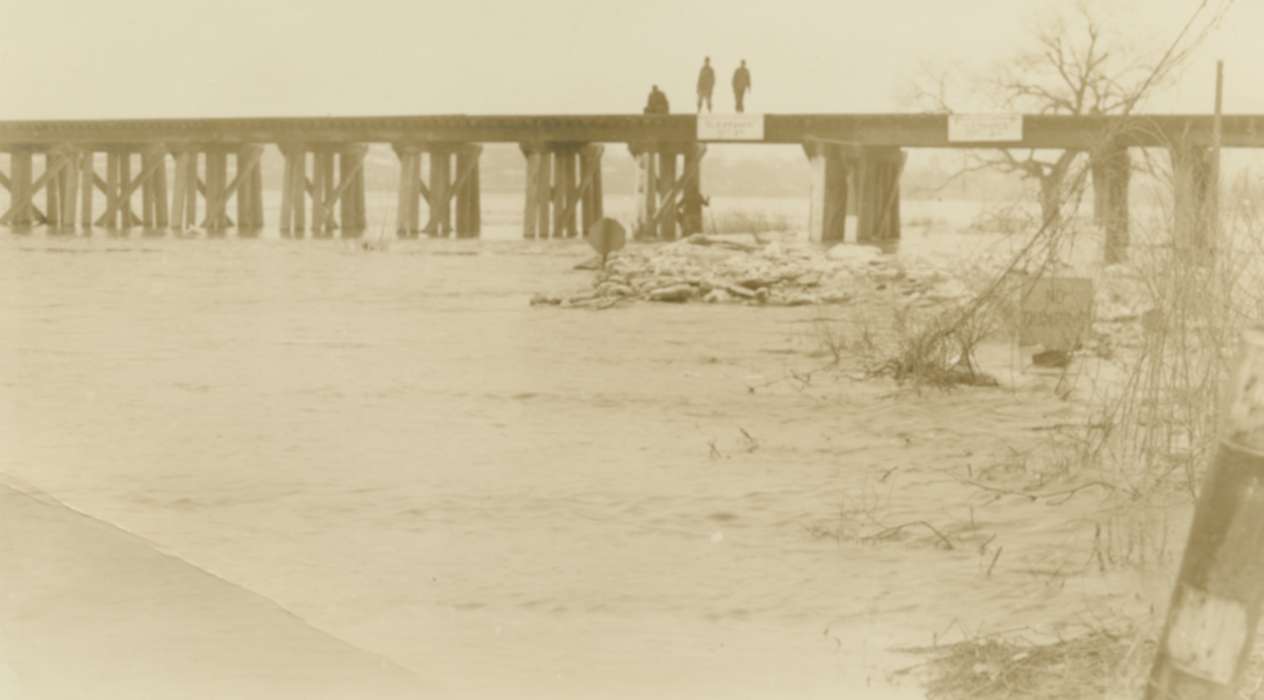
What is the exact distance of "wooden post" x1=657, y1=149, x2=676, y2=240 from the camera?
2720cm

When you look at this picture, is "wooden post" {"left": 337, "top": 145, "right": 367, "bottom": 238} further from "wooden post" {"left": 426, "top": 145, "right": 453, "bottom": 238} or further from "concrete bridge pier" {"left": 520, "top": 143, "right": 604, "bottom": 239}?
"concrete bridge pier" {"left": 520, "top": 143, "right": 604, "bottom": 239}

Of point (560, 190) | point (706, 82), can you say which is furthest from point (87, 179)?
point (706, 82)

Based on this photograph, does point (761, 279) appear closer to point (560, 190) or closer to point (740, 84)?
point (740, 84)

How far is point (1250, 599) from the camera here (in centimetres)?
287

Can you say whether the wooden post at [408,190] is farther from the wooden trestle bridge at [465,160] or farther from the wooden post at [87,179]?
the wooden post at [87,179]

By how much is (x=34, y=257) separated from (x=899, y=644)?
2105cm

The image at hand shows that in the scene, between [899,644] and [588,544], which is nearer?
[899,644]

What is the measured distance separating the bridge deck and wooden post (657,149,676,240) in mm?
297

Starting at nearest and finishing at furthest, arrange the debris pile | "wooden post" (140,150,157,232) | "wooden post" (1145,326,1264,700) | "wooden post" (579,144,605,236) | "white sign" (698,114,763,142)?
"wooden post" (1145,326,1264,700)
the debris pile
"white sign" (698,114,763,142)
"wooden post" (579,144,605,236)
"wooden post" (140,150,157,232)

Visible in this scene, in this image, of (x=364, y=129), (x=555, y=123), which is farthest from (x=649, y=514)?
(x=364, y=129)

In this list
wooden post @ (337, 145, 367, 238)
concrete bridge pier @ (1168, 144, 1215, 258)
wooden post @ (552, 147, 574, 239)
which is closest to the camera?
concrete bridge pier @ (1168, 144, 1215, 258)

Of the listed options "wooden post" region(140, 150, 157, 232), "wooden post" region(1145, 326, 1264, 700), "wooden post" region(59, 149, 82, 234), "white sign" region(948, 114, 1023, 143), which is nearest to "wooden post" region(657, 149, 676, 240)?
"white sign" region(948, 114, 1023, 143)

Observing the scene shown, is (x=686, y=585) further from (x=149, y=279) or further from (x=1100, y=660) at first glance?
(x=149, y=279)

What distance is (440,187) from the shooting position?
30.2 metres
